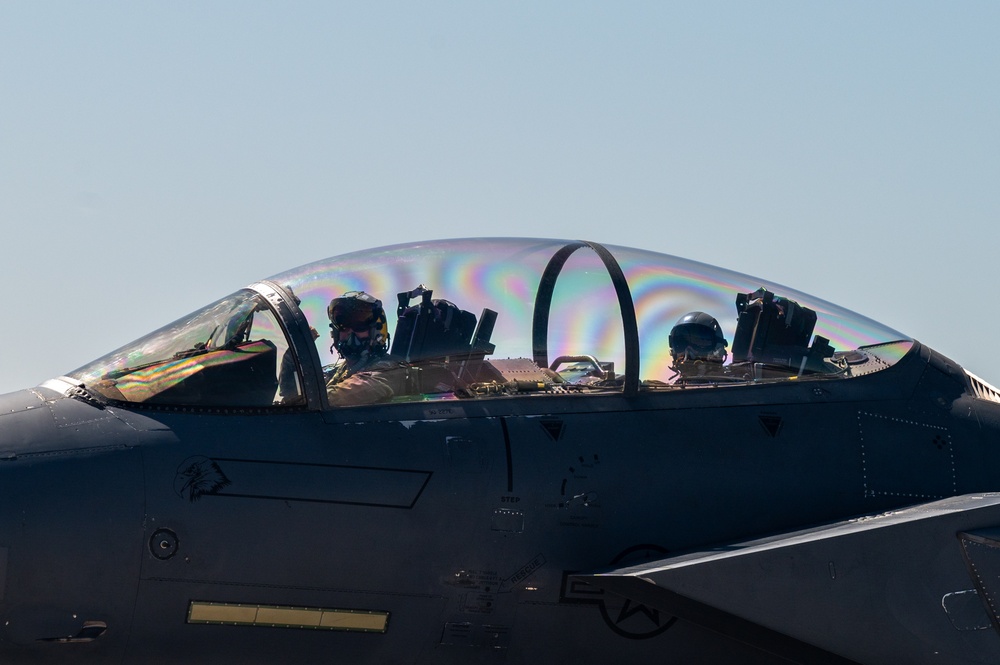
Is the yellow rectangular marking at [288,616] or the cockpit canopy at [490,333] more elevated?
the cockpit canopy at [490,333]

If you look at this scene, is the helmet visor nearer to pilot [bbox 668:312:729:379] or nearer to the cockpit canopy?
the cockpit canopy

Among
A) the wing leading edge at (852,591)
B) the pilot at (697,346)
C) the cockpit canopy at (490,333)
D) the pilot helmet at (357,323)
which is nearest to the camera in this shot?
the wing leading edge at (852,591)

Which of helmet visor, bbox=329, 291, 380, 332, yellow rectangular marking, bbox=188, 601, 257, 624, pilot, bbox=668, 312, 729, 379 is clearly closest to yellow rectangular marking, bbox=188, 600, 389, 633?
yellow rectangular marking, bbox=188, 601, 257, 624

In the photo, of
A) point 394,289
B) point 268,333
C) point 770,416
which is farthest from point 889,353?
point 268,333

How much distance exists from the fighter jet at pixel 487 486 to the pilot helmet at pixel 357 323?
2cm

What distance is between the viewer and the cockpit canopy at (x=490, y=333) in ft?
24.6

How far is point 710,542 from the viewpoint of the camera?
7.79 m

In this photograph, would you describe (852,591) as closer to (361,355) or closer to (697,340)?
(697,340)

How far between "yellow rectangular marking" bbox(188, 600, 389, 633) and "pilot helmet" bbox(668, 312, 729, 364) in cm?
265

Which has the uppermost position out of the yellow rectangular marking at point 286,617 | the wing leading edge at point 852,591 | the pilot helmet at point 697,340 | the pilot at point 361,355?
the pilot helmet at point 697,340

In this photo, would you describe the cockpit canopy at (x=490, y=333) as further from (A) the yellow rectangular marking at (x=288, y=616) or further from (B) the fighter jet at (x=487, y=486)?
(A) the yellow rectangular marking at (x=288, y=616)

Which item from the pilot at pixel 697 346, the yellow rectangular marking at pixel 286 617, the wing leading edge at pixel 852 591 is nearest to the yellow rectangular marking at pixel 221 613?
the yellow rectangular marking at pixel 286 617

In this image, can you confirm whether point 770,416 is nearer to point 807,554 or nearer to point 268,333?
point 807,554

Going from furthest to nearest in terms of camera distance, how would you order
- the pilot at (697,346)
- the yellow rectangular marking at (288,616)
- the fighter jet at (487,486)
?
the pilot at (697,346) → the yellow rectangular marking at (288,616) → the fighter jet at (487,486)
